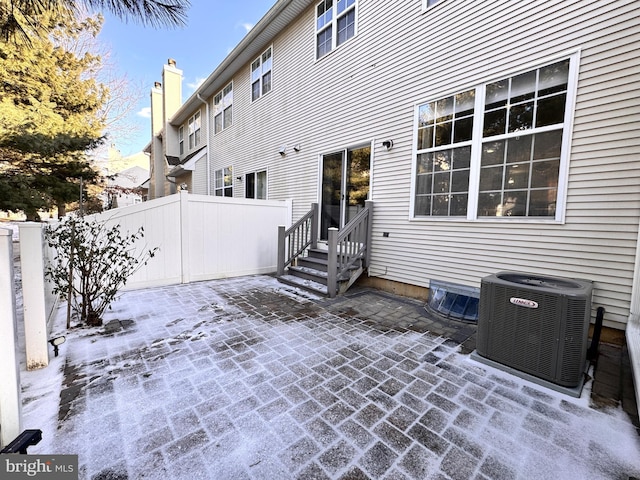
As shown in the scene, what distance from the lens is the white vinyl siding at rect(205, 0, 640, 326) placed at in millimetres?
2732

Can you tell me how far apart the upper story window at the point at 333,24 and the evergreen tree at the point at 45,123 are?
5715 millimetres

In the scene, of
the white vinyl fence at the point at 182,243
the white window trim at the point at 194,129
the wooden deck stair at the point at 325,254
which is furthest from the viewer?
the white window trim at the point at 194,129

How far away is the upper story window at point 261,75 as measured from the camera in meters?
7.80

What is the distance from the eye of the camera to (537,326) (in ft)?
7.19

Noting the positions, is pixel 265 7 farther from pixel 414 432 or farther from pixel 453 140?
pixel 414 432

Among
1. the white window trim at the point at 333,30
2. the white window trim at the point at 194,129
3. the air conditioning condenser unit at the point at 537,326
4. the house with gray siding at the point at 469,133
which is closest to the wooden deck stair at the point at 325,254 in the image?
the house with gray siding at the point at 469,133

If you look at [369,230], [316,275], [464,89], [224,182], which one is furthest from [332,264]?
[224,182]

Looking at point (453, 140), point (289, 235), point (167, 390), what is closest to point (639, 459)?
point (167, 390)

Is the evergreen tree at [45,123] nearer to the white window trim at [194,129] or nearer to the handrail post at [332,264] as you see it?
the white window trim at [194,129]

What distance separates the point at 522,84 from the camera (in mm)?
3320

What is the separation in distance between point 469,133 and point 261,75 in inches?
262

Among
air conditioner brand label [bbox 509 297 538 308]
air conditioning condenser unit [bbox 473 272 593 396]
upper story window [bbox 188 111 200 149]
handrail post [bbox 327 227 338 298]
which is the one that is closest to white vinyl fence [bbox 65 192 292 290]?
handrail post [bbox 327 227 338 298]

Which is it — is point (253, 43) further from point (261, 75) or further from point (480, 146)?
point (480, 146)

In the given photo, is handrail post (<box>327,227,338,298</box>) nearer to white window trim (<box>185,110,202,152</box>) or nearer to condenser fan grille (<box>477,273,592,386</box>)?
condenser fan grille (<box>477,273,592,386</box>)
